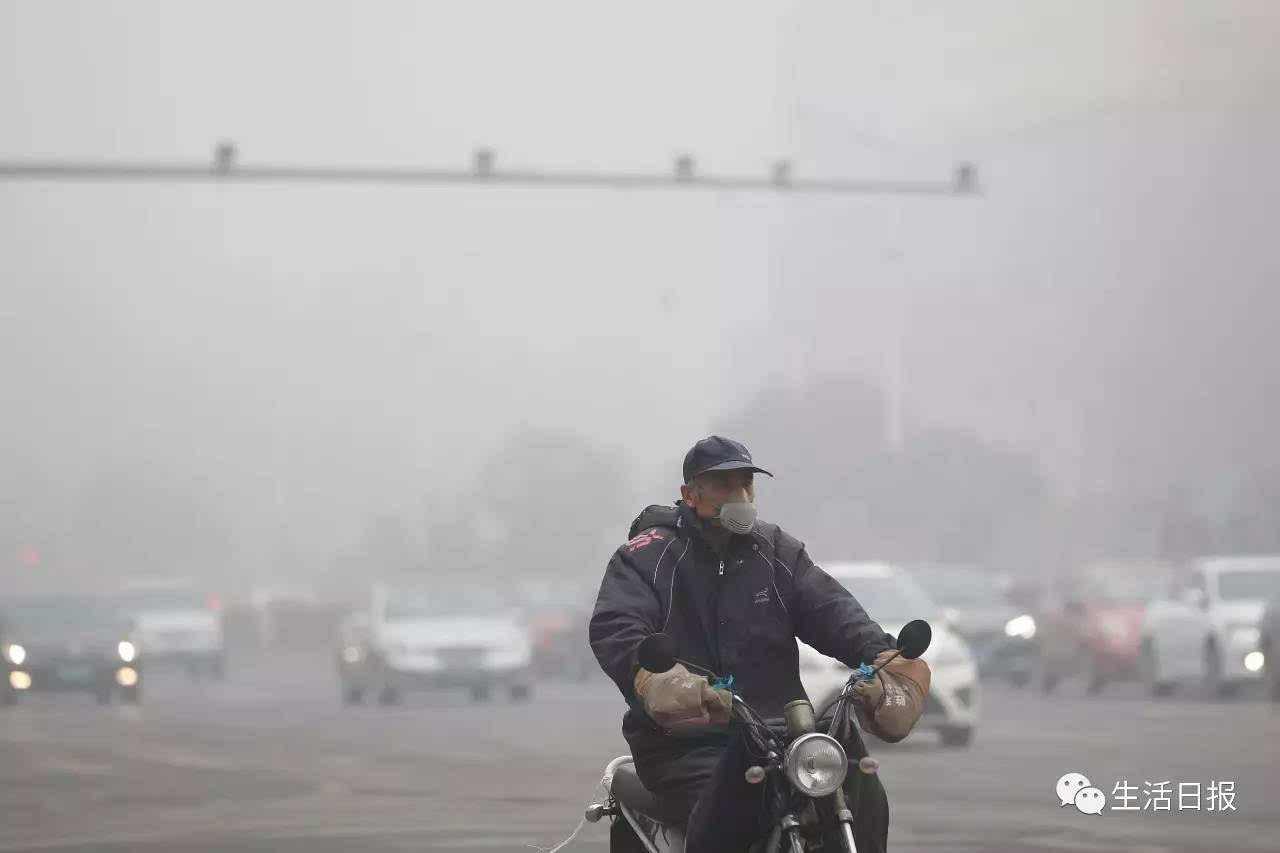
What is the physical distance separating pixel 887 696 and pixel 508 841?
298 inches

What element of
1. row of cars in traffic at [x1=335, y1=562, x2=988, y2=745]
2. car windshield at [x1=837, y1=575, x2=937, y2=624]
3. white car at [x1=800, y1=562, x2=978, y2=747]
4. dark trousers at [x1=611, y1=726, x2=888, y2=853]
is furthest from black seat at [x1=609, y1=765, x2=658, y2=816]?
row of cars in traffic at [x1=335, y1=562, x2=988, y2=745]

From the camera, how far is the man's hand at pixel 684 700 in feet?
21.9

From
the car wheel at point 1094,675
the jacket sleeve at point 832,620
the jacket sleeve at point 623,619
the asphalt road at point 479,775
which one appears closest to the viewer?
the jacket sleeve at point 623,619

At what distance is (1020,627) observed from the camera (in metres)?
36.2

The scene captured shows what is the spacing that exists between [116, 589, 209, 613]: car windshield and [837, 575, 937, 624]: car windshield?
2826cm

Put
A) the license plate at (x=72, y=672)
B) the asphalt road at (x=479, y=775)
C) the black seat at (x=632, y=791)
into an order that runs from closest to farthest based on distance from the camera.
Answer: the black seat at (x=632, y=791)
the asphalt road at (x=479, y=775)
the license plate at (x=72, y=672)

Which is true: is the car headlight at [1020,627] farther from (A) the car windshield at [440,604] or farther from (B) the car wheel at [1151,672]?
(A) the car windshield at [440,604]

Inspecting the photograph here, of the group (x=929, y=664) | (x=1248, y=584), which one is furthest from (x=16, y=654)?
(x=929, y=664)

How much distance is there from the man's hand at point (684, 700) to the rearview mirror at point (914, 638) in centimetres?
47

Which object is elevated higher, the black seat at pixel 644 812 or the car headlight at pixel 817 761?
the car headlight at pixel 817 761

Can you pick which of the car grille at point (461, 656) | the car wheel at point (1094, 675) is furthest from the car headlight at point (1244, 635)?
the car grille at point (461, 656)

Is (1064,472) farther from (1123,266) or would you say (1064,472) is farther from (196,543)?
(196,543)

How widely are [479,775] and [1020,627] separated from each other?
17566 mm

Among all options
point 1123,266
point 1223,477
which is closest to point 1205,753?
point 1223,477
